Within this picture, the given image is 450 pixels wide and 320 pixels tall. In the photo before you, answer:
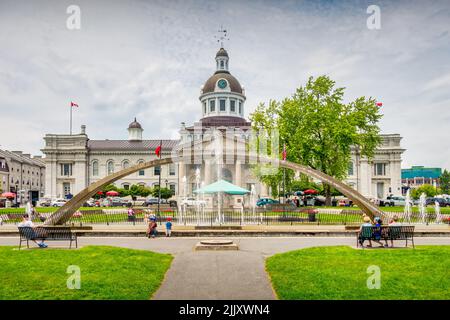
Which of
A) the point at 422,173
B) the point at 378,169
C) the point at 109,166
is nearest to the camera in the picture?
the point at 378,169

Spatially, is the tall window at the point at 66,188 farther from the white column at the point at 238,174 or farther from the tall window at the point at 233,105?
the white column at the point at 238,174

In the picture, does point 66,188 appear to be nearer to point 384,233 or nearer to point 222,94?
point 222,94

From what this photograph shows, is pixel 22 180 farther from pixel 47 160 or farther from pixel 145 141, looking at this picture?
pixel 145 141

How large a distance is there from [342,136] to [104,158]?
2276 inches

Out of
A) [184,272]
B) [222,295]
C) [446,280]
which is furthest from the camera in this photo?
[184,272]

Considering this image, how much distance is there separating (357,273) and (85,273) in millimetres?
7195

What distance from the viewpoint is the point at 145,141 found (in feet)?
273

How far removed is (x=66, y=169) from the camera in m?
79.5

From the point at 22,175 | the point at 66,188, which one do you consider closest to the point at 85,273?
the point at 66,188

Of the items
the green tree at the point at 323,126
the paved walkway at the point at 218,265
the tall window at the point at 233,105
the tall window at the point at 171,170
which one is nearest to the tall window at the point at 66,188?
the tall window at the point at 171,170

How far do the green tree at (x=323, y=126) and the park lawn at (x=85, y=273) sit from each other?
2805cm

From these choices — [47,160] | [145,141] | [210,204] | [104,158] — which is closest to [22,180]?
[47,160]

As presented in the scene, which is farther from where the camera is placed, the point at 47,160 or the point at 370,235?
the point at 47,160

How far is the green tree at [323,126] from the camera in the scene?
37438 millimetres
